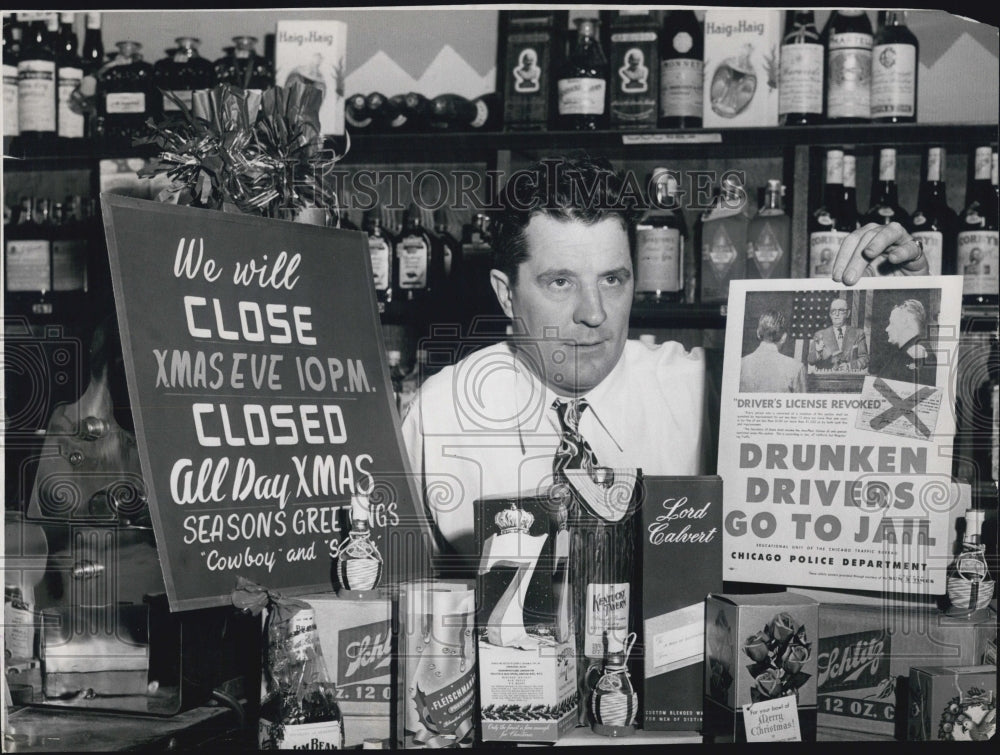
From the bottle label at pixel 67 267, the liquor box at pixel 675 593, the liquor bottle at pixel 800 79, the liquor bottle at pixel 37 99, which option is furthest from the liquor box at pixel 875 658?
the liquor bottle at pixel 37 99

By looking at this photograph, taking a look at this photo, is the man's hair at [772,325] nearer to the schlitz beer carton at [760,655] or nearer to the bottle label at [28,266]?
the schlitz beer carton at [760,655]

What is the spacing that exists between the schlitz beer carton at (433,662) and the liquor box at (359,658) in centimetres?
2

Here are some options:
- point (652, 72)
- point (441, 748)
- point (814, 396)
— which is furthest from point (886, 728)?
point (652, 72)

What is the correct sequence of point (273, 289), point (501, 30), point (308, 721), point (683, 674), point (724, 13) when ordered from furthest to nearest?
1. point (501, 30)
2. point (724, 13)
3. point (273, 289)
4. point (683, 674)
5. point (308, 721)

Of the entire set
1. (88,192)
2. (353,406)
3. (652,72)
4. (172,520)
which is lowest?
(172,520)

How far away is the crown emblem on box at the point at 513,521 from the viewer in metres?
1.58

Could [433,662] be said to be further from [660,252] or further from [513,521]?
[660,252]

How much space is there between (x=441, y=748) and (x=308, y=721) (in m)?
0.20

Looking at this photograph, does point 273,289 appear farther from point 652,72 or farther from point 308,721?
point 652,72

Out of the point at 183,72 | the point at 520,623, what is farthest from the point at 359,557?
the point at 183,72

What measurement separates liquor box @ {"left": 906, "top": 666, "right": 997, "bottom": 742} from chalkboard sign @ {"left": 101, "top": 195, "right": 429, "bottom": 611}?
34.2 inches

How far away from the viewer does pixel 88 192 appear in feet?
8.90

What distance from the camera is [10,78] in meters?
2.56

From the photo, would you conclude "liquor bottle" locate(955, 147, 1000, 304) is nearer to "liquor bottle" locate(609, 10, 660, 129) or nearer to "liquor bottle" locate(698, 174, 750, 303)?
"liquor bottle" locate(698, 174, 750, 303)
